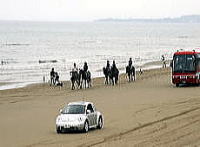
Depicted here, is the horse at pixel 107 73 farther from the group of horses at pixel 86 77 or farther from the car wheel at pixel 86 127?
the car wheel at pixel 86 127

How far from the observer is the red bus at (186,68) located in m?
43.9

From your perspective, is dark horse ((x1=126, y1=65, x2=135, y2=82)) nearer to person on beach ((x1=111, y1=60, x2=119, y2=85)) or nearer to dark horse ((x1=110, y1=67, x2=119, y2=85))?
person on beach ((x1=111, y1=60, x2=119, y2=85))

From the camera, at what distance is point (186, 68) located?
4406 centimetres

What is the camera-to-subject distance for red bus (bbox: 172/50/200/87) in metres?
43.9

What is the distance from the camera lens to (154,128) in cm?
2412

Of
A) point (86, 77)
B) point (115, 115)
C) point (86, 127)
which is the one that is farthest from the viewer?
point (86, 77)

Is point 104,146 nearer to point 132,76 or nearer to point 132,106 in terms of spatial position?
point 132,106

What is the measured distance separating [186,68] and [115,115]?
53.0 feet

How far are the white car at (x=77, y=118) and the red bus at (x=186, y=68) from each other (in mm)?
21487

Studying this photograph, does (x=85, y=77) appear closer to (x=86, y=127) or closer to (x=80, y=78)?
(x=80, y=78)

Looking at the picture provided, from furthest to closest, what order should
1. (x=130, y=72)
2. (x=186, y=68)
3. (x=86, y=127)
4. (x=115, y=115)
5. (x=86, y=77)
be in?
(x=130, y=72) → (x=86, y=77) → (x=186, y=68) → (x=115, y=115) → (x=86, y=127)

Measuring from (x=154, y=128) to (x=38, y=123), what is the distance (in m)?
5.41

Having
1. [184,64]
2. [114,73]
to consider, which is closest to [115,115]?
[184,64]

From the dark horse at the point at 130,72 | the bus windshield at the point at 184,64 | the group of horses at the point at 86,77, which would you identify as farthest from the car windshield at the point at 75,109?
the dark horse at the point at 130,72
